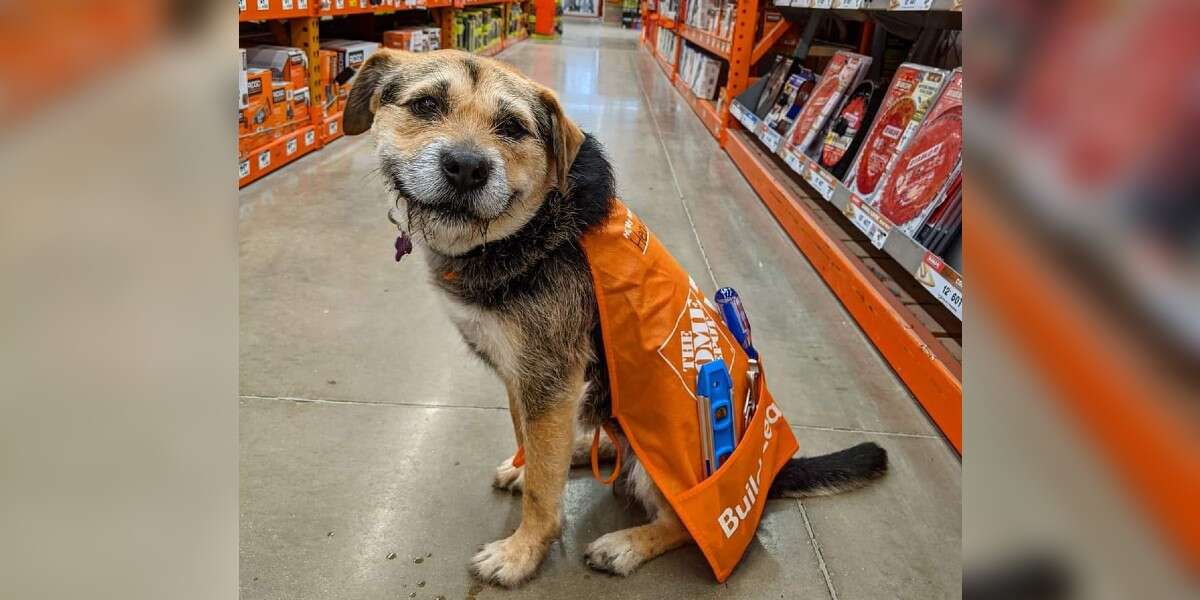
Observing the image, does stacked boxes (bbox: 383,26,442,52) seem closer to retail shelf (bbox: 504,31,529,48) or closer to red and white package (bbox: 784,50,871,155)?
red and white package (bbox: 784,50,871,155)

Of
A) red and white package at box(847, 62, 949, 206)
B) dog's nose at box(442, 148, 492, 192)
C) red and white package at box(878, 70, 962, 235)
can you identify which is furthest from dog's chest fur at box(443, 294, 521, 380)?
red and white package at box(847, 62, 949, 206)

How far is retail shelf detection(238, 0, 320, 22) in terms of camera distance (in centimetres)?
372

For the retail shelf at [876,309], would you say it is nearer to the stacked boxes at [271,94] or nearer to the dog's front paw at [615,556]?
the dog's front paw at [615,556]

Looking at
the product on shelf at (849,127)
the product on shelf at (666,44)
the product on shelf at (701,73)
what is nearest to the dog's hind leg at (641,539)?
the product on shelf at (849,127)

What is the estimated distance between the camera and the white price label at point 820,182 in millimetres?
3385

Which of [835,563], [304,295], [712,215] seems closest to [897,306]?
[835,563]

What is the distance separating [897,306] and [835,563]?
4.34 ft

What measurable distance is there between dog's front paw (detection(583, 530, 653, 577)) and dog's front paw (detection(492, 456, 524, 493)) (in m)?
0.30

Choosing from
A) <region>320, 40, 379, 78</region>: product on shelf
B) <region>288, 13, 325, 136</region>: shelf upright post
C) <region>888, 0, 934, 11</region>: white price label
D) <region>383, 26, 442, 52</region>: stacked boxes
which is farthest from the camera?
<region>383, 26, 442, 52</region>: stacked boxes

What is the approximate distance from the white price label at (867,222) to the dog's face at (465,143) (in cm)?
164

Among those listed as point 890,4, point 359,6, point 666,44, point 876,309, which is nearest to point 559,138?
point 876,309
